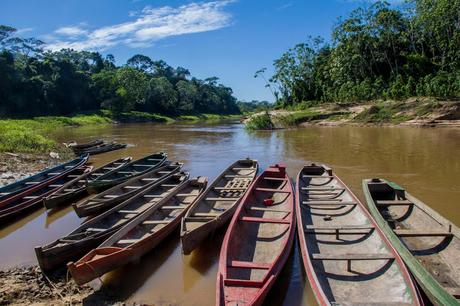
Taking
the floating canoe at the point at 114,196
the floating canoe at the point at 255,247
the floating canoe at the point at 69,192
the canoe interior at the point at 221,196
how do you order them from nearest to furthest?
1. the floating canoe at the point at 255,247
2. the canoe interior at the point at 221,196
3. the floating canoe at the point at 114,196
4. the floating canoe at the point at 69,192

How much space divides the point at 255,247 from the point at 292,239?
2.55ft

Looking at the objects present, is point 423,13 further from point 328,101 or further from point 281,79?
point 281,79

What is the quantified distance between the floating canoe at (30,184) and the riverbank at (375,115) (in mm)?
31037

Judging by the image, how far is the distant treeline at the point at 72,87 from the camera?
2397 inches

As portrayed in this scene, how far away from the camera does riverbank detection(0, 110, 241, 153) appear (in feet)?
67.1

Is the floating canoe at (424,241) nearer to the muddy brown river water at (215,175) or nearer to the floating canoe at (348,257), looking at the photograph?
the floating canoe at (348,257)

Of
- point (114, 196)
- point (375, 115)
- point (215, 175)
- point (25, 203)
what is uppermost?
point (375, 115)

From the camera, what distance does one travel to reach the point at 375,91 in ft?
161

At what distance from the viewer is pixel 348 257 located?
6312mm

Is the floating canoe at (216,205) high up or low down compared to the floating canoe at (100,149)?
down

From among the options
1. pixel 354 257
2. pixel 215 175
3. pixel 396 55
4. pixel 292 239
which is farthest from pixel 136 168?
pixel 396 55

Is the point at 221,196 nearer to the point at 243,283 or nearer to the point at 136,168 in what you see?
the point at 243,283

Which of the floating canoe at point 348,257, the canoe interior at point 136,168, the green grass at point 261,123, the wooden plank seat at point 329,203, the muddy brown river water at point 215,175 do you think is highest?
the green grass at point 261,123

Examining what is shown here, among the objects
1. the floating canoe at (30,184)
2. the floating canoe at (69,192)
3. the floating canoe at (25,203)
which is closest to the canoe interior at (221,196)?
the floating canoe at (69,192)
